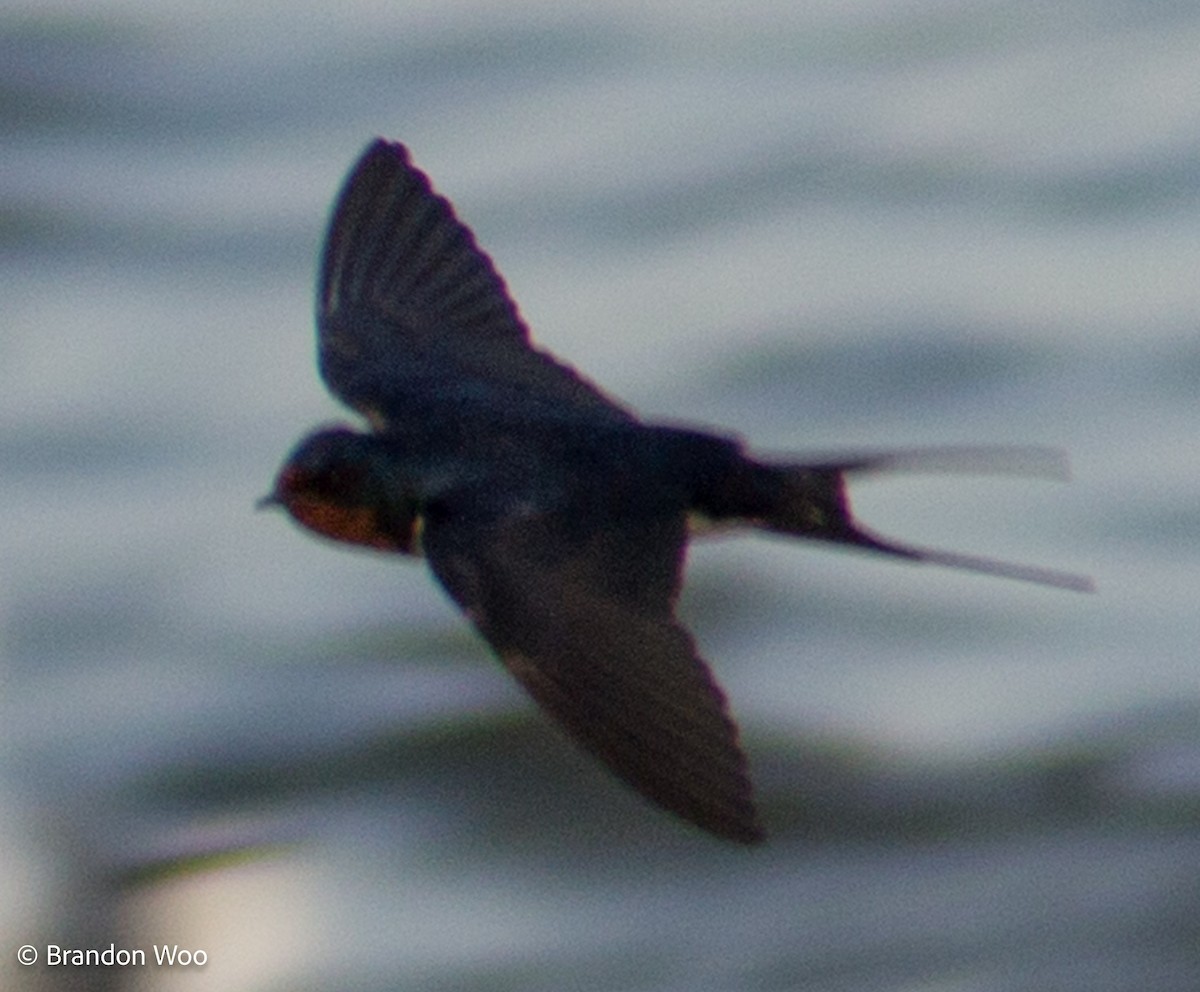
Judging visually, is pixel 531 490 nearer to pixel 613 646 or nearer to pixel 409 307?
pixel 613 646

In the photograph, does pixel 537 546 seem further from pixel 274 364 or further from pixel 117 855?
pixel 274 364

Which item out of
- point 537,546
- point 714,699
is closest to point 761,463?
point 537,546

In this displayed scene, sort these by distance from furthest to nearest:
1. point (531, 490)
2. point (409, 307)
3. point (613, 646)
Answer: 1. point (409, 307)
2. point (531, 490)
3. point (613, 646)

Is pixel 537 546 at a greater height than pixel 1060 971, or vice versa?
pixel 537 546

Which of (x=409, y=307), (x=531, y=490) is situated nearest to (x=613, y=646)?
(x=531, y=490)

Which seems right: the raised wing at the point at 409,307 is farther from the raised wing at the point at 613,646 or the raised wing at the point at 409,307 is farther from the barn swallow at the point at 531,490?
the raised wing at the point at 613,646

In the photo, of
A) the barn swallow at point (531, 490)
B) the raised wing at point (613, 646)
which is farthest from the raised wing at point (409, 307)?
the raised wing at point (613, 646)

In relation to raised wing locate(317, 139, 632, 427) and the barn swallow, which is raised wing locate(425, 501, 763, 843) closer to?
the barn swallow
